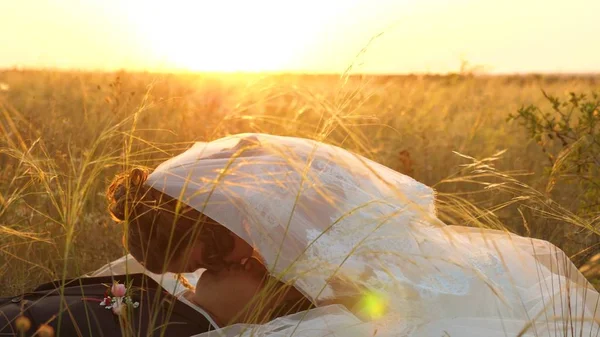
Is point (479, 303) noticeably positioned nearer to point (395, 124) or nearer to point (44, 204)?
point (44, 204)

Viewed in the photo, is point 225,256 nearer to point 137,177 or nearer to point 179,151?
point 137,177

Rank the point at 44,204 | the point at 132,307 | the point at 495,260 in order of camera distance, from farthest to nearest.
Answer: the point at 44,204, the point at 495,260, the point at 132,307

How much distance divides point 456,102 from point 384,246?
1079 centimetres

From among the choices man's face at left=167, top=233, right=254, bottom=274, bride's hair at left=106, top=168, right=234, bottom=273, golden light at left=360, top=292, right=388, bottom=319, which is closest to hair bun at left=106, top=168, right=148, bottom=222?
bride's hair at left=106, top=168, right=234, bottom=273

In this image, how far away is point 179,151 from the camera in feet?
16.9

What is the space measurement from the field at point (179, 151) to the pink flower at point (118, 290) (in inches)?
6.8

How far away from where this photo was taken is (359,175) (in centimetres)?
255

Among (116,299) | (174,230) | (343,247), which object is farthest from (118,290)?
(343,247)

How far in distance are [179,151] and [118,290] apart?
3034 mm

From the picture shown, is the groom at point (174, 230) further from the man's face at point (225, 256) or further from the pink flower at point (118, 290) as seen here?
the pink flower at point (118, 290)

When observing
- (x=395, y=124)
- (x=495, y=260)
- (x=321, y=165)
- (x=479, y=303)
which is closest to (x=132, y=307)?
(x=321, y=165)

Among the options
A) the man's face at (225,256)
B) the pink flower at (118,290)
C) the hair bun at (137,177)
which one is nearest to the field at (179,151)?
the hair bun at (137,177)

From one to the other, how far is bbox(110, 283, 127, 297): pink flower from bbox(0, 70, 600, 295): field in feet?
0.57

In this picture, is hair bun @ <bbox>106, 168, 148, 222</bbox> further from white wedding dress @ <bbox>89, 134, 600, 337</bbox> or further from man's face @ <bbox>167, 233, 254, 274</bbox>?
man's face @ <bbox>167, 233, 254, 274</bbox>
